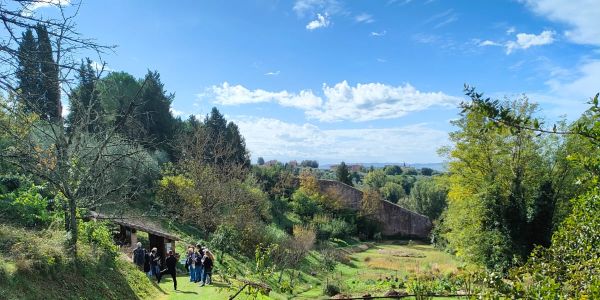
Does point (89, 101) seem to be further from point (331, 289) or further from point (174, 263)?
point (331, 289)

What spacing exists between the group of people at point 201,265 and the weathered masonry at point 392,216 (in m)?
32.5

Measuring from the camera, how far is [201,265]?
14711 mm

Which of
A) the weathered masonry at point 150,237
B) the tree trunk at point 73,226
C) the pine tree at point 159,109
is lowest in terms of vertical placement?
the weathered masonry at point 150,237

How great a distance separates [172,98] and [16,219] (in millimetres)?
31186

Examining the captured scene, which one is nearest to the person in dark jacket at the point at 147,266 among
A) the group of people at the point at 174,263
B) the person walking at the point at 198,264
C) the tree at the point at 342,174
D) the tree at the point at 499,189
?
the group of people at the point at 174,263

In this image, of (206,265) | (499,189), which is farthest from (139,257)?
(499,189)

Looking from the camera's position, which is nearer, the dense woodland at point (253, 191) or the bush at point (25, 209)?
the dense woodland at point (253, 191)

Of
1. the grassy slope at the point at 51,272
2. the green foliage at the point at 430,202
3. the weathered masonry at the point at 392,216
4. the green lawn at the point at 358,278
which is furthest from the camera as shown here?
the green foliage at the point at 430,202

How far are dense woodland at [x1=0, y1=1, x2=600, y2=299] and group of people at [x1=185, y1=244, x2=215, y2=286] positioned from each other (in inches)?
47.8

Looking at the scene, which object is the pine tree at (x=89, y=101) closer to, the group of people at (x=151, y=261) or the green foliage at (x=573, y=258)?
the group of people at (x=151, y=261)

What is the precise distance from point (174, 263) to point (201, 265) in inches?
43.2

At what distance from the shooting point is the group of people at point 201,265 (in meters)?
14.1

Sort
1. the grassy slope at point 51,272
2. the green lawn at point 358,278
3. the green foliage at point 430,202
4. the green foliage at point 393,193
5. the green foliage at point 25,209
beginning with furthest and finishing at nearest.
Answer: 1. the green foliage at point 393,193
2. the green foliage at point 430,202
3. the green lawn at point 358,278
4. the green foliage at point 25,209
5. the grassy slope at point 51,272

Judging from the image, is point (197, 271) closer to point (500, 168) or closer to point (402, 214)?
point (500, 168)
